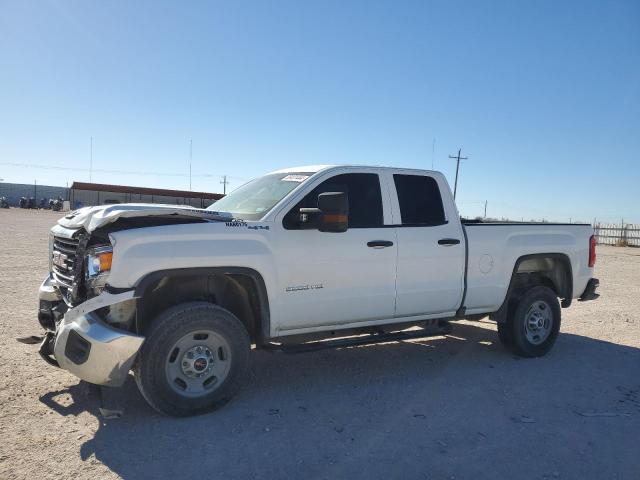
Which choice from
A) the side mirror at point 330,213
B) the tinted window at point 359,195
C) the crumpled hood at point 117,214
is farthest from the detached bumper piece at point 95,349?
the tinted window at point 359,195

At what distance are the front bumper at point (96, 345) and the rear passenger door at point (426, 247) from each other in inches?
102

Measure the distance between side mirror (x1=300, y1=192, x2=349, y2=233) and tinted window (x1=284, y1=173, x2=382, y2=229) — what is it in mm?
313

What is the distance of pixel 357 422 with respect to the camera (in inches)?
163

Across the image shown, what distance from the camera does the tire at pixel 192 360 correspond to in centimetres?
396

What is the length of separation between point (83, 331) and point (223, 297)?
1.25 m

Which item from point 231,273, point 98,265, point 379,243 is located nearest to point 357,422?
point 231,273

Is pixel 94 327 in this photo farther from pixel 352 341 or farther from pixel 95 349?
pixel 352 341

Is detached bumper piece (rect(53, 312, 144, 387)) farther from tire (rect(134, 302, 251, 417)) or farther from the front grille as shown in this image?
the front grille

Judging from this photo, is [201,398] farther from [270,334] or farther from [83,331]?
[83,331]

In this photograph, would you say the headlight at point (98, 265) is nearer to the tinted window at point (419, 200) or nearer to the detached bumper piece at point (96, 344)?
the detached bumper piece at point (96, 344)

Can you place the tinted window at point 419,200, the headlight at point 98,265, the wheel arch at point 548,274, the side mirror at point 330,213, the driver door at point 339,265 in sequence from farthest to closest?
the wheel arch at point 548,274 < the tinted window at point 419,200 < the driver door at point 339,265 < the side mirror at point 330,213 < the headlight at point 98,265

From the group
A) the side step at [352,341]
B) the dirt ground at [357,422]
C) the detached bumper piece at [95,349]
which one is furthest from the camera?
the side step at [352,341]

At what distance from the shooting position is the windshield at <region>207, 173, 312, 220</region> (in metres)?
4.86

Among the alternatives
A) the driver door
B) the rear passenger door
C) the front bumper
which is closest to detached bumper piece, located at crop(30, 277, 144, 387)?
the front bumper
